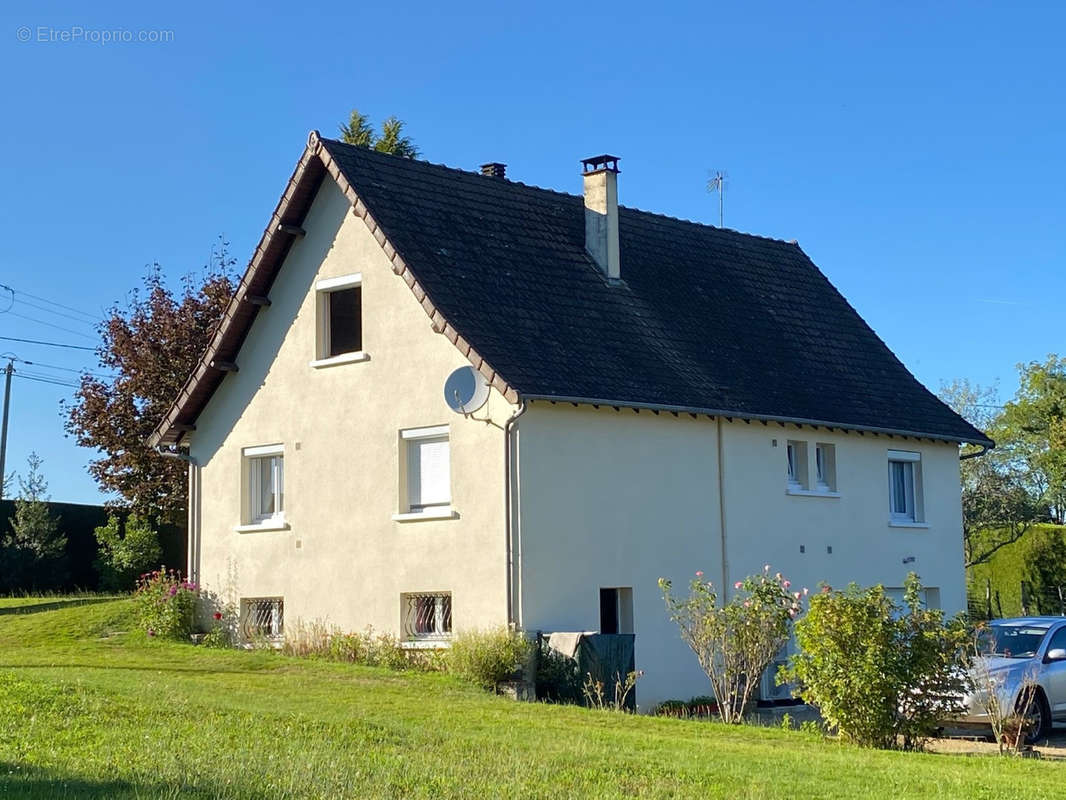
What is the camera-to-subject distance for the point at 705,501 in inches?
906

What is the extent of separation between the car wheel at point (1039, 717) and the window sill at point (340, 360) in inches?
437

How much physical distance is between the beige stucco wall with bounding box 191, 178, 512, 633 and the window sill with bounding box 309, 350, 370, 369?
4.1 inches

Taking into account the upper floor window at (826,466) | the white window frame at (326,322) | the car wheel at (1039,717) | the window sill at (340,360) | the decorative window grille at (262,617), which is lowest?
the car wheel at (1039,717)

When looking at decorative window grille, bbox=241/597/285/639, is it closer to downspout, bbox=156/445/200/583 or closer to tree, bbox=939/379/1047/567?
downspout, bbox=156/445/200/583

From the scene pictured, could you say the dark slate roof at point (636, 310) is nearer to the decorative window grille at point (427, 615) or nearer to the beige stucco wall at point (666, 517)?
the beige stucco wall at point (666, 517)

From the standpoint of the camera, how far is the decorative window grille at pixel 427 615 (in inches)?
842

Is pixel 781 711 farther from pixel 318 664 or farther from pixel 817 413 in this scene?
pixel 318 664

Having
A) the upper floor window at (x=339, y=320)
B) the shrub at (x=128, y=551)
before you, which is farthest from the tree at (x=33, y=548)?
the upper floor window at (x=339, y=320)

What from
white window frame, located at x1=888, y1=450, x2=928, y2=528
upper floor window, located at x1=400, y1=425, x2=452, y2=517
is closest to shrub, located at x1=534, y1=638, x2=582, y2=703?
upper floor window, located at x1=400, y1=425, x2=452, y2=517

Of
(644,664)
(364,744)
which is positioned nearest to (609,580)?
(644,664)

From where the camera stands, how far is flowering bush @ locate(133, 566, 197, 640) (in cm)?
2403

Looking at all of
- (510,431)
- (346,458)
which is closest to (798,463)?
(510,431)

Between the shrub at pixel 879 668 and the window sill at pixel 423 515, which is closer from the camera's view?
the shrub at pixel 879 668

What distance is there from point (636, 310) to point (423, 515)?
5.69 metres
